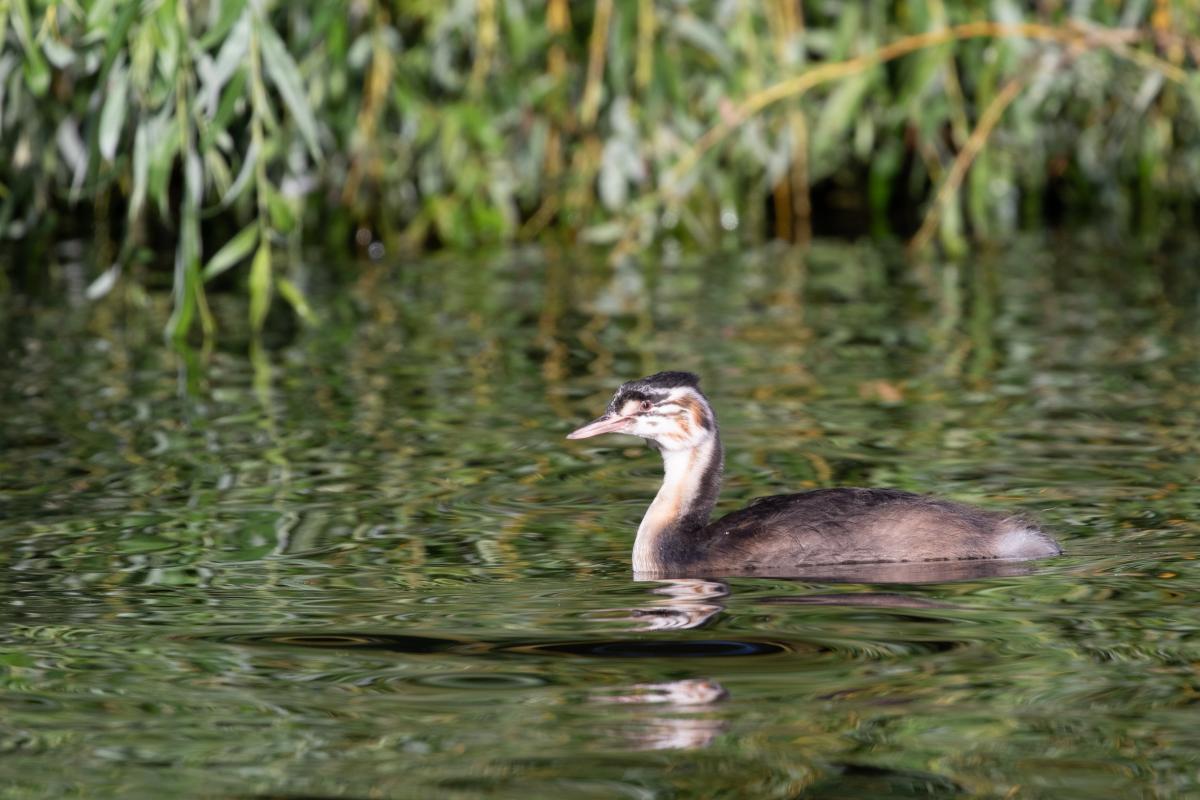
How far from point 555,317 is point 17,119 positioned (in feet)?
9.04

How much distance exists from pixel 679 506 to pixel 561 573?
0.49 m

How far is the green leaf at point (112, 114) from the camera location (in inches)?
319

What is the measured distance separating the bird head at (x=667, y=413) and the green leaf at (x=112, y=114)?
223cm

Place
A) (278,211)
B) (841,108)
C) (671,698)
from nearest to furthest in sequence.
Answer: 1. (671,698)
2. (278,211)
3. (841,108)

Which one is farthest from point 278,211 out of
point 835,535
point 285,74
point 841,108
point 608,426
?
point 841,108

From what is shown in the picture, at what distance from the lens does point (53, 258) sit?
14539mm

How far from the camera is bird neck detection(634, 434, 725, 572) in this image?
6.36m

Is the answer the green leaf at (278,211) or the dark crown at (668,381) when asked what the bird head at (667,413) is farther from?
the green leaf at (278,211)

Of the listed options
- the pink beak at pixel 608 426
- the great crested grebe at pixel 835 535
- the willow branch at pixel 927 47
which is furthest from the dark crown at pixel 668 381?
the willow branch at pixel 927 47

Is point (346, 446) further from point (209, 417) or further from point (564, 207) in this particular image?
point (564, 207)

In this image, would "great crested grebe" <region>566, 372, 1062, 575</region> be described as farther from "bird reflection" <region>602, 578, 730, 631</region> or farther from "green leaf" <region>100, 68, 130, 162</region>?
"green leaf" <region>100, 68, 130, 162</region>

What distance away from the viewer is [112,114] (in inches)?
320

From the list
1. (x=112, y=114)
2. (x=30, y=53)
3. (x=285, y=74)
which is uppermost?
(x=30, y=53)

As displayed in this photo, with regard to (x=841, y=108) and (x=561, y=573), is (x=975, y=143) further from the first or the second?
(x=561, y=573)
